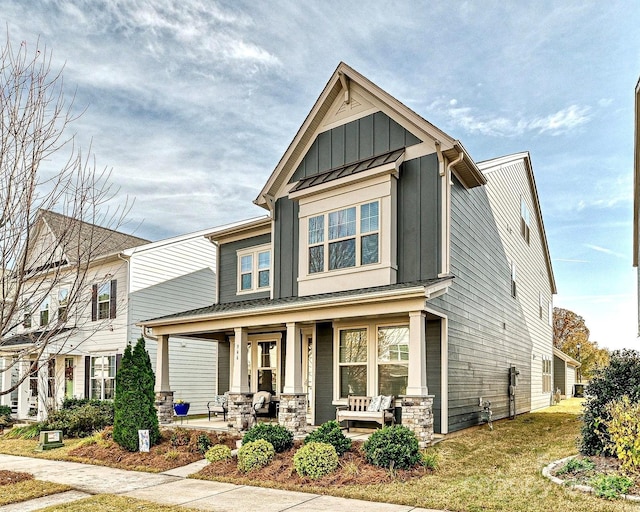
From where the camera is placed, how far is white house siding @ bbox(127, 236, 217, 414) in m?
20.0

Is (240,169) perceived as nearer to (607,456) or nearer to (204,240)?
(204,240)

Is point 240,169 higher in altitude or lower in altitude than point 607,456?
higher

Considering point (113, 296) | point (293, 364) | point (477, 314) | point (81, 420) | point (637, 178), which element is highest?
point (637, 178)

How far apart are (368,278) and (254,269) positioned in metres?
5.27

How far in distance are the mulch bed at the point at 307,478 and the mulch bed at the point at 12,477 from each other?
3140 mm

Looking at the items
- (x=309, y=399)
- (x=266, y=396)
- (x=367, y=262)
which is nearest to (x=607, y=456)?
(x=367, y=262)

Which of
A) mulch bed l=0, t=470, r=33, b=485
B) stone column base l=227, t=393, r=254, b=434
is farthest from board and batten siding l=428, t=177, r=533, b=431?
mulch bed l=0, t=470, r=33, b=485

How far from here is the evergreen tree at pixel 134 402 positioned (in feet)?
40.4

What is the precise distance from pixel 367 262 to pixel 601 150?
11.2 m

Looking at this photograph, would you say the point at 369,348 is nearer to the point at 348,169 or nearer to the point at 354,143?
the point at 348,169

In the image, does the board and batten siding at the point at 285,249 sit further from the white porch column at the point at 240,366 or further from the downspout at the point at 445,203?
the downspout at the point at 445,203

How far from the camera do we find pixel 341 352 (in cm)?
1408

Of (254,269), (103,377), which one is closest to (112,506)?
(254,269)

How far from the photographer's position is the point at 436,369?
12719mm
